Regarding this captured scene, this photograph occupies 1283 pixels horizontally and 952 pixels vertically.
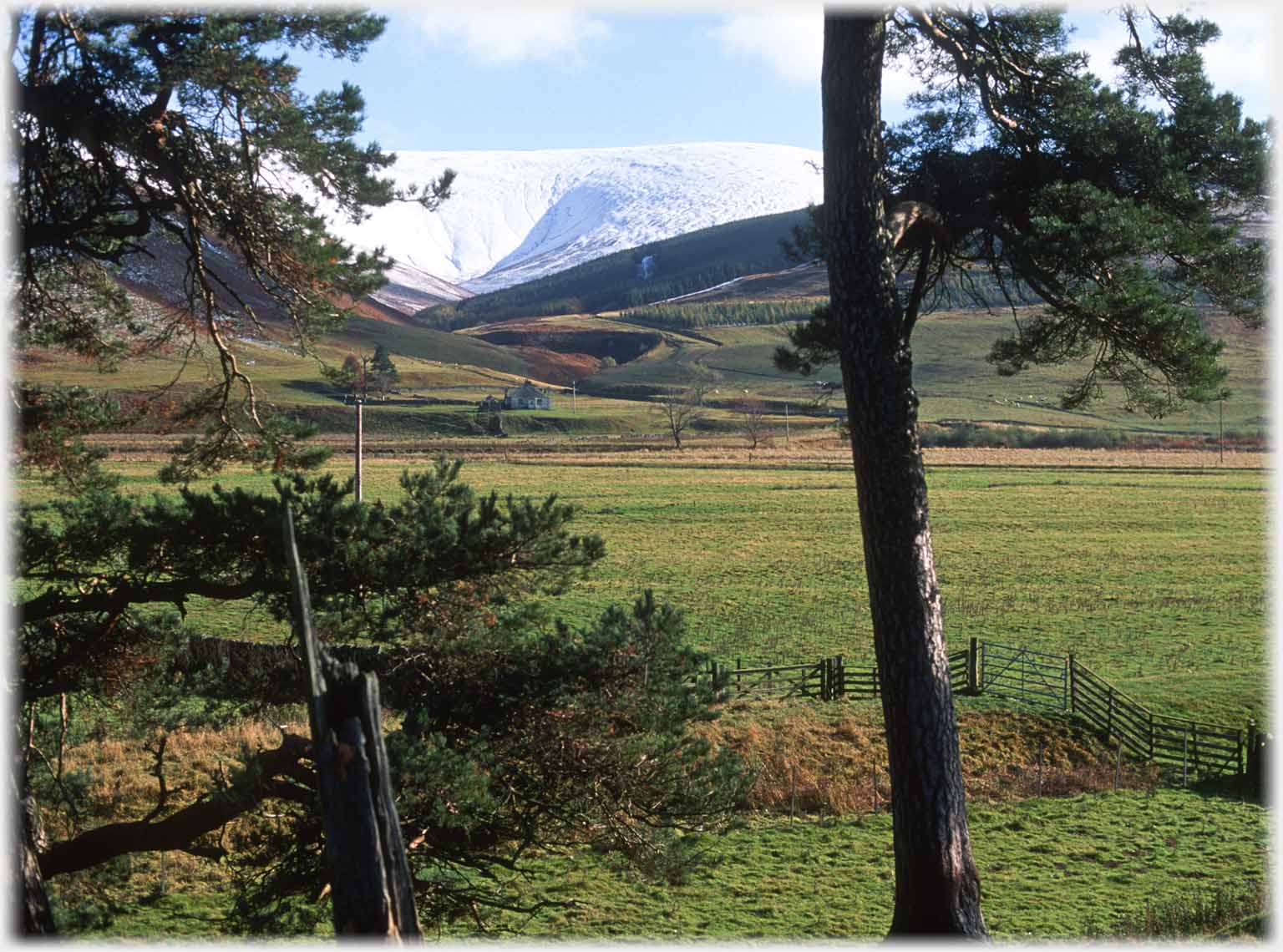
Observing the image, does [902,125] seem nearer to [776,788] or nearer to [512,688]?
[512,688]

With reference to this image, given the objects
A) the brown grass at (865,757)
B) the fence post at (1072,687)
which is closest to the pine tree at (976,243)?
the brown grass at (865,757)

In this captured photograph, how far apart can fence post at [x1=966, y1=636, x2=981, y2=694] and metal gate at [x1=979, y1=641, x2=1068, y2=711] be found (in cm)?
21

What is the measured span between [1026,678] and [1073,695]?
86.0 inches

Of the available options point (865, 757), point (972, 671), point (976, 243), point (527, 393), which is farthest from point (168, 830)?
point (527, 393)

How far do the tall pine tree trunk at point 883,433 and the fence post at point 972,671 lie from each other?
17647 millimetres

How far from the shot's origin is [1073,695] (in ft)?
76.9

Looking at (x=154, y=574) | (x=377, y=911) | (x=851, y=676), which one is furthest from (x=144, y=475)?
(x=377, y=911)

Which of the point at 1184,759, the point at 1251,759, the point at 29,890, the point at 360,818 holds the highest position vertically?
the point at 360,818

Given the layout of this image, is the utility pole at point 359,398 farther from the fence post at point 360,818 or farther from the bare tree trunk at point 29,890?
the fence post at point 360,818

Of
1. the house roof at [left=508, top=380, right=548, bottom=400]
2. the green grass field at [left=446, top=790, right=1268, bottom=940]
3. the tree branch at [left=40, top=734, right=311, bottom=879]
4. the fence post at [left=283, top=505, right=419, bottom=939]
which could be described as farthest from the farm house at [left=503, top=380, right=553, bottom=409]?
the fence post at [left=283, top=505, right=419, bottom=939]

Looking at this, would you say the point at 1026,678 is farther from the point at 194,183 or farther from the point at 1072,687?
the point at 194,183

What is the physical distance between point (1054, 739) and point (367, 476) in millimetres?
52711

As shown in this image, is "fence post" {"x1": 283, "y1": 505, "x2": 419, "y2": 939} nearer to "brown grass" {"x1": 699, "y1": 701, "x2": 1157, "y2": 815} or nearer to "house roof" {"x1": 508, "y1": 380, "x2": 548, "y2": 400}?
"brown grass" {"x1": 699, "y1": 701, "x2": 1157, "y2": 815}

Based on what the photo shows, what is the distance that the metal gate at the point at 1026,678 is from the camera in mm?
23891
